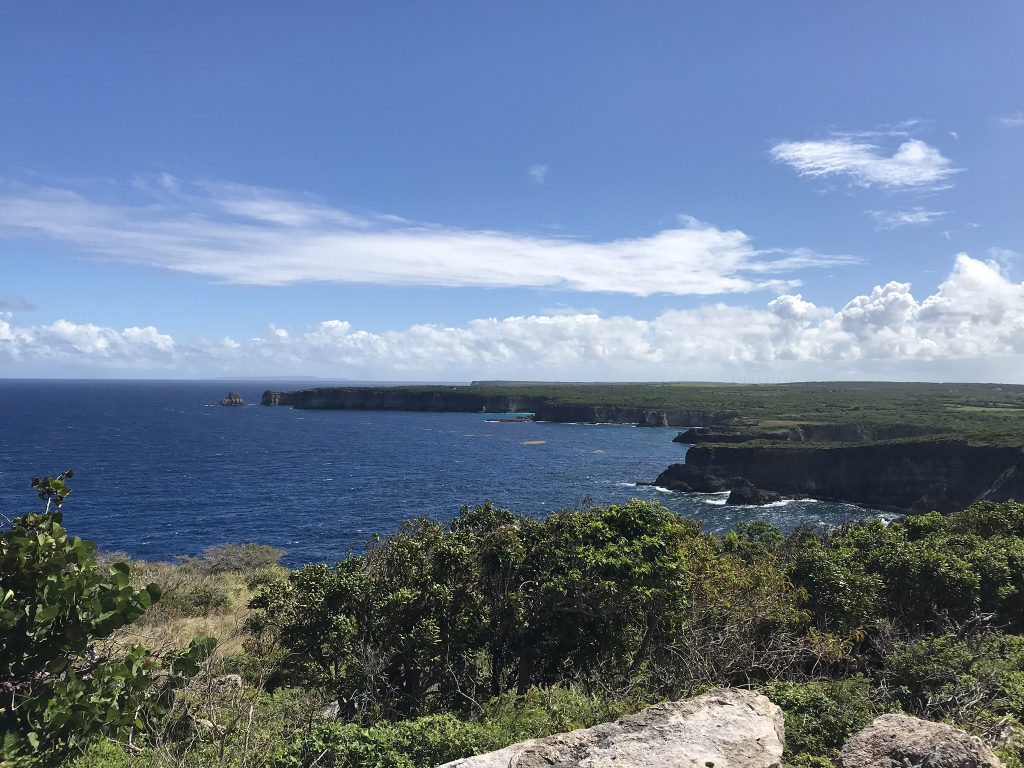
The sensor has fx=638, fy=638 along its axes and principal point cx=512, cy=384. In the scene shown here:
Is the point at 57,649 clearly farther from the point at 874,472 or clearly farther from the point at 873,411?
the point at 873,411

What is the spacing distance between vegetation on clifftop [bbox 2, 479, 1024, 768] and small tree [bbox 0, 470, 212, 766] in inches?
7.6

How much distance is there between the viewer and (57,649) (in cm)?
863

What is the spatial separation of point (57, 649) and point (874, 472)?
92.4m

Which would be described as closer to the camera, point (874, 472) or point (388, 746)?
point (388, 746)

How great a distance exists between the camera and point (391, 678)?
15977mm

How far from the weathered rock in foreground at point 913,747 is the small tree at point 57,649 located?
9.50 m

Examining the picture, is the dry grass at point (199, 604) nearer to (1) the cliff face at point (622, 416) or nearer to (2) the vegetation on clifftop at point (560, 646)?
(2) the vegetation on clifftop at point (560, 646)

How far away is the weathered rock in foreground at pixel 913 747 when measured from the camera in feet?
26.1

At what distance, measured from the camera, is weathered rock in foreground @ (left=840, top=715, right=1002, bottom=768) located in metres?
7.97

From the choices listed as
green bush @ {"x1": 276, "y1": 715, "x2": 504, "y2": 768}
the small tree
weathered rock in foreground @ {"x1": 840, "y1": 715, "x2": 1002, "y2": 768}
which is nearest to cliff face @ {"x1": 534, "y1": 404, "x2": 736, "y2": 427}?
weathered rock in foreground @ {"x1": 840, "y1": 715, "x2": 1002, "y2": 768}

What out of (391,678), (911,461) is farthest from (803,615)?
(911,461)

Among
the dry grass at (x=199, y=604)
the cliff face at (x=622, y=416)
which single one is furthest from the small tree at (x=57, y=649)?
the cliff face at (x=622, y=416)

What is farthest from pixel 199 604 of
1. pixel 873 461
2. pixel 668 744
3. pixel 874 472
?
pixel 873 461

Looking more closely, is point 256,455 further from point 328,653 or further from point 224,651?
point 328,653
